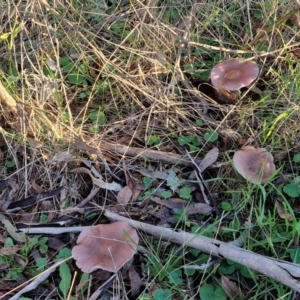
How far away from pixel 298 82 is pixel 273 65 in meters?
0.21

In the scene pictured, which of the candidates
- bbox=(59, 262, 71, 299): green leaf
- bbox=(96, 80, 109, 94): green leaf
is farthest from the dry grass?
bbox=(59, 262, 71, 299): green leaf

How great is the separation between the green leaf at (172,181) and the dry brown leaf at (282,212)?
1.34 feet

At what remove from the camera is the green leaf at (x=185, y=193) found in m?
1.90

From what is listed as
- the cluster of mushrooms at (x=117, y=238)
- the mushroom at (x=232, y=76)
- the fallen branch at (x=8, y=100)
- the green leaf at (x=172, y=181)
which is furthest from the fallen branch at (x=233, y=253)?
the mushroom at (x=232, y=76)

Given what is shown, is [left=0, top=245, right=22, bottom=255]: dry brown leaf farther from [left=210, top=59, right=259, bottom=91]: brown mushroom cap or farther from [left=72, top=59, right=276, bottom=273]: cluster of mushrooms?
[left=210, top=59, right=259, bottom=91]: brown mushroom cap

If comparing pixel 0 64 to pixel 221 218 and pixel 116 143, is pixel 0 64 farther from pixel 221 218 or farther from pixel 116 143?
pixel 221 218

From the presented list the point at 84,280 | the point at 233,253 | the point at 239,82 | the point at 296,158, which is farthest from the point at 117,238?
the point at 239,82

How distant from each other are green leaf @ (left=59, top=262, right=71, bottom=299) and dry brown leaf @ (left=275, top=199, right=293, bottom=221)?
2.71ft

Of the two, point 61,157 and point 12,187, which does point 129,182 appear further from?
point 12,187

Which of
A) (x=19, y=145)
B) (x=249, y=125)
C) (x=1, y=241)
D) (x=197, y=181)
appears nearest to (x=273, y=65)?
(x=249, y=125)

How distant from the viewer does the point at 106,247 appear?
1.66m

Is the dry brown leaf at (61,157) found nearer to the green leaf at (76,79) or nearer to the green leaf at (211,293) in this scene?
the green leaf at (76,79)

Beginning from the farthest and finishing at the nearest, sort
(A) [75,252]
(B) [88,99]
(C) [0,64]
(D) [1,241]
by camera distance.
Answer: (C) [0,64] → (B) [88,99] → (D) [1,241] → (A) [75,252]

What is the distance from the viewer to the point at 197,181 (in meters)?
1.93
